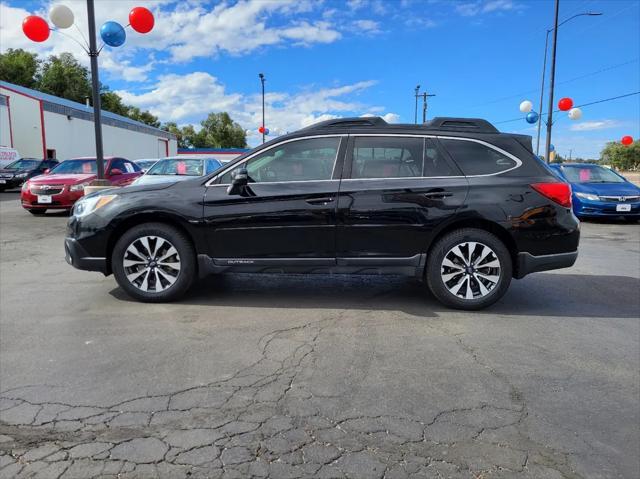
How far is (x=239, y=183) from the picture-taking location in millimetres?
4555

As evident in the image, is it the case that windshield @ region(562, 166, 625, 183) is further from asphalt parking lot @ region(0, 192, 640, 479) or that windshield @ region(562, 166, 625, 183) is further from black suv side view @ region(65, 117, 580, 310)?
black suv side view @ region(65, 117, 580, 310)

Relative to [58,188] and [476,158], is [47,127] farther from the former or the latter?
[476,158]

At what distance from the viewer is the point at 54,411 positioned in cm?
276

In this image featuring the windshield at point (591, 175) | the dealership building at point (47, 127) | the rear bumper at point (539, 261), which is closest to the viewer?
the rear bumper at point (539, 261)

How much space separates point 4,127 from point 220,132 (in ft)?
182

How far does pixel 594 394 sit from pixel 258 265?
302 centimetres

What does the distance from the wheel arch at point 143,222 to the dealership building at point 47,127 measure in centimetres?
3301

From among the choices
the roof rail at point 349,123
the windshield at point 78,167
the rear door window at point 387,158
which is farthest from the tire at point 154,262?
the windshield at point 78,167

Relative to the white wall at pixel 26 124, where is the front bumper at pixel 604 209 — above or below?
below

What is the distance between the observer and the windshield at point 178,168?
11125mm

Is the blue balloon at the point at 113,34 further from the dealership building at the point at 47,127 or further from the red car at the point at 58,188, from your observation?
the dealership building at the point at 47,127

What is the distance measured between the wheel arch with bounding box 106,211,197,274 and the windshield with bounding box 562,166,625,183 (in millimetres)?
11670

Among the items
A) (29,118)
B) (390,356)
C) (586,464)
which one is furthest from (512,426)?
(29,118)

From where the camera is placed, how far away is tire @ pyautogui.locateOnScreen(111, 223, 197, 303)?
473cm
